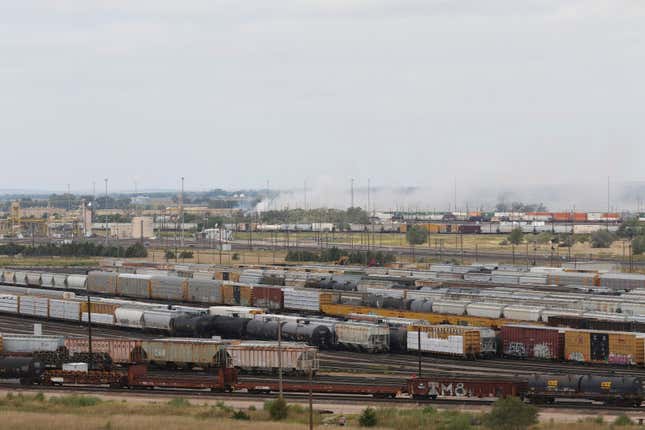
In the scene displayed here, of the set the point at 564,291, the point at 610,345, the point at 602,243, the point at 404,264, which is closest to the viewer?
the point at 610,345

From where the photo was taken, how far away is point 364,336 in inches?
2527

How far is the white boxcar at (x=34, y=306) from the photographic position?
275 ft

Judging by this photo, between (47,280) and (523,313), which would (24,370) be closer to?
(523,313)

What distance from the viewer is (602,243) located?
17325 centimetres

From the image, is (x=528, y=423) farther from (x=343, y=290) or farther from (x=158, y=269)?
(x=158, y=269)

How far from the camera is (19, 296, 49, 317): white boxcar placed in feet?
275

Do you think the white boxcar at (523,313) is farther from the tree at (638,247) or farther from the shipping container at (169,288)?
the tree at (638,247)

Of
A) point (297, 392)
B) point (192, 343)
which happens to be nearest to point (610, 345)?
point (297, 392)

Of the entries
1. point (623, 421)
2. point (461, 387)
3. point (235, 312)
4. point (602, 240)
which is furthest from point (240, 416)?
point (602, 240)

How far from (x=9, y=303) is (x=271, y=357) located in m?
39.5

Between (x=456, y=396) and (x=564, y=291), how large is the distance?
43.4 meters

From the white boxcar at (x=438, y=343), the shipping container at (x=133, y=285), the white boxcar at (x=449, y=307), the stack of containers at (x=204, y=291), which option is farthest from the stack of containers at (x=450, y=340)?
the shipping container at (x=133, y=285)

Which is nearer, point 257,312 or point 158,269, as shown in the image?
point 257,312

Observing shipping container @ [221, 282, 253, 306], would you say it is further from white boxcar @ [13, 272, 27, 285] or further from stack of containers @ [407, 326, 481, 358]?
white boxcar @ [13, 272, 27, 285]
